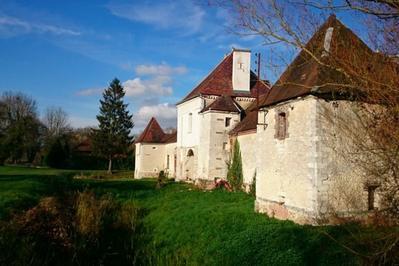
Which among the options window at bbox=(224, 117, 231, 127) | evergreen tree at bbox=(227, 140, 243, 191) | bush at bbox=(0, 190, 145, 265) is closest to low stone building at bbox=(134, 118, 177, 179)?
window at bbox=(224, 117, 231, 127)

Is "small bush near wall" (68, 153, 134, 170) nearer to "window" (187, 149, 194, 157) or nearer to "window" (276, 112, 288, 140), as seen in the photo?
"window" (187, 149, 194, 157)

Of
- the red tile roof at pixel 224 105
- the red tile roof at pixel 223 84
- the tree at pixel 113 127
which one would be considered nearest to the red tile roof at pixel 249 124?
the red tile roof at pixel 224 105

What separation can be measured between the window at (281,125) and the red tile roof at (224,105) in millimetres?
10465

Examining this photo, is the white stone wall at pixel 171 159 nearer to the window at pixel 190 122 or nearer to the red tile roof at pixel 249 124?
the window at pixel 190 122

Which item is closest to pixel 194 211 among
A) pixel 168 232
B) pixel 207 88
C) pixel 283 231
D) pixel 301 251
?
pixel 168 232

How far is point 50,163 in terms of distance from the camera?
4472 cm

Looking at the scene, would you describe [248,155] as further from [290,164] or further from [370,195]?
[370,195]

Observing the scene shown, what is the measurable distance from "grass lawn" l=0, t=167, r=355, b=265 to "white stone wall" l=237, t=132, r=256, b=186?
181 centimetres

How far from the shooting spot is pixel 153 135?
3444 cm

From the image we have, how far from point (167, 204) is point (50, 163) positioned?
32244 millimetres

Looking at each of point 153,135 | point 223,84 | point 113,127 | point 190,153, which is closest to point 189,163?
point 190,153

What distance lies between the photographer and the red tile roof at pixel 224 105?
23.4 metres

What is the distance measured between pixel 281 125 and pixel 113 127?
28897 mm

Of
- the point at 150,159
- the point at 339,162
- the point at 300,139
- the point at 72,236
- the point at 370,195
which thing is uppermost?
the point at 300,139
